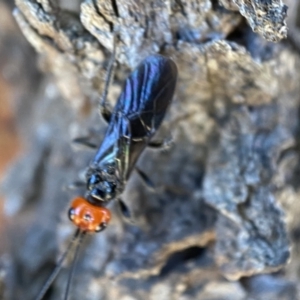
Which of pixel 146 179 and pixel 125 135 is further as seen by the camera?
pixel 125 135

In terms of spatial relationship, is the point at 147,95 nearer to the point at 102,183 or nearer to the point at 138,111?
the point at 138,111

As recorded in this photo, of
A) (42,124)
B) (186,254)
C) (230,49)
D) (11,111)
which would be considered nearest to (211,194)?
(186,254)

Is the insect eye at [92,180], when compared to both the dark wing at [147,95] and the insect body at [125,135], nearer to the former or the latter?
the insect body at [125,135]

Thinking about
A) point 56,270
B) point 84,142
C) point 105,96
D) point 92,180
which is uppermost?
point 105,96

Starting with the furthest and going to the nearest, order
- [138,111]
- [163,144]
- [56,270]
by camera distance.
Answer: [138,111], [163,144], [56,270]

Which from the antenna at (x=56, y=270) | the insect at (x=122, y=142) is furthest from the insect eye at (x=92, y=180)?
the antenna at (x=56, y=270)

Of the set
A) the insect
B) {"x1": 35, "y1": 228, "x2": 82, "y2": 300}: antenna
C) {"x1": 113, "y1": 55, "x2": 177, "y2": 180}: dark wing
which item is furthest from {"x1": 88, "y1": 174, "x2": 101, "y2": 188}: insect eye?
{"x1": 35, "y1": 228, "x2": 82, "y2": 300}: antenna

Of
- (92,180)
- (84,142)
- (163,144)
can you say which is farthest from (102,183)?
(163,144)
